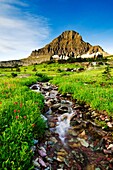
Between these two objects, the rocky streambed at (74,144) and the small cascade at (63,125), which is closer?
the rocky streambed at (74,144)

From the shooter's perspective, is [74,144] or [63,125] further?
[63,125]

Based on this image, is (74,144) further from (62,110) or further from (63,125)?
(62,110)

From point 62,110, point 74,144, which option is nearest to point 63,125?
point 74,144

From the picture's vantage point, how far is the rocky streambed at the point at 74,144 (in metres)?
7.55

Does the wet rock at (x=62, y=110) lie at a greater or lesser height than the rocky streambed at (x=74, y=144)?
greater

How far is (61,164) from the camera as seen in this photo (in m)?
7.45

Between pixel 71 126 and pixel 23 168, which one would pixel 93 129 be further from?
pixel 23 168

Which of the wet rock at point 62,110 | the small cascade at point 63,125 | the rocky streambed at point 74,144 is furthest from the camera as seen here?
the wet rock at point 62,110

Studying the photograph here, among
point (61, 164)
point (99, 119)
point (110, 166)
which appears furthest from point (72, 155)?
point (99, 119)

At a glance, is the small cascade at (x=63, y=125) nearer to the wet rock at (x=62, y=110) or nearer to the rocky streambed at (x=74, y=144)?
the rocky streambed at (x=74, y=144)

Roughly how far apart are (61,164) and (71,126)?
3985 mm

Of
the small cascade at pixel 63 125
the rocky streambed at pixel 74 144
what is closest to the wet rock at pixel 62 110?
the rocky streambed at pixel 74 144

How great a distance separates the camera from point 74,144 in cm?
914

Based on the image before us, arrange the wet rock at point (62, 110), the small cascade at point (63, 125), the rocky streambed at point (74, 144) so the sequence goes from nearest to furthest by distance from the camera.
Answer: the rocky streambed at point (74, 144)
the small cascade at point (63, 125)
the wet rock at point (62, 110)
